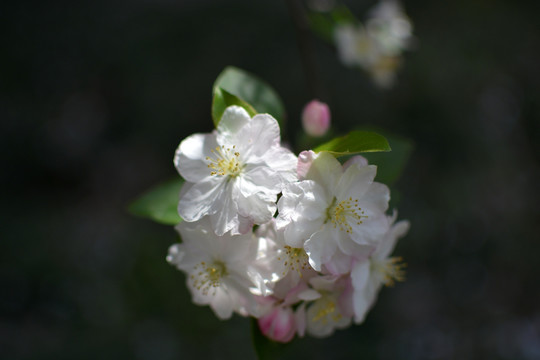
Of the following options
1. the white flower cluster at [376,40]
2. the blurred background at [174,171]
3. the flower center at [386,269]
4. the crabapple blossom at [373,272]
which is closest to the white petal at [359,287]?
the crabapple blossom at [373,272]

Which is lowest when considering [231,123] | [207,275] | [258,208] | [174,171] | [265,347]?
[174,171]

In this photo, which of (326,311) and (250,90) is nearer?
(326,311)

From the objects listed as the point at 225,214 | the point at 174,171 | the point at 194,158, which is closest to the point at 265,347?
the point at 225,214

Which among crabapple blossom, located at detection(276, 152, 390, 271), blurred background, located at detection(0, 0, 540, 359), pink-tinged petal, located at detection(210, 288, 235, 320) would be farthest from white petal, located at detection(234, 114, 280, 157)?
blurred background, located at detection(0, 0, 540, 359)

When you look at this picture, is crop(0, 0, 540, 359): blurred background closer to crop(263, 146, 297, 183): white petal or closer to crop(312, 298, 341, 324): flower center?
crop(312, 298, 341, 324): flower center

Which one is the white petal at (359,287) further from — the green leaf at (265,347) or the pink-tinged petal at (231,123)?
the pink-tinged petal at (231,123)

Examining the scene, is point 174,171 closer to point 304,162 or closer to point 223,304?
point 223,304
